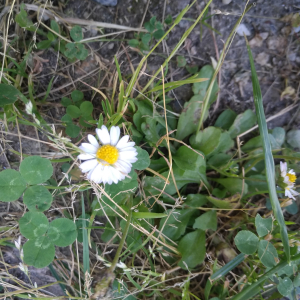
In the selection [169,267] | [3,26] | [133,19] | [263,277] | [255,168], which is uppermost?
[133,19]

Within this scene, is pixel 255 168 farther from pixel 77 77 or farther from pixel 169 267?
pixel 77 77

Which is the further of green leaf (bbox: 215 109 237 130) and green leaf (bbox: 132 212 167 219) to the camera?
green leaf (bbox: 215 109 237 130)

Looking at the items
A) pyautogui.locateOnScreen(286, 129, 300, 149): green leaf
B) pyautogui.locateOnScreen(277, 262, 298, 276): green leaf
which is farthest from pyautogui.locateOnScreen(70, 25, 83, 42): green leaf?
pyautogui.locateOnScreen(277, 262, 298, 276): green leaf

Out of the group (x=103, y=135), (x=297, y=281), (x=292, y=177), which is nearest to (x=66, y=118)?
(x=103, y=135)

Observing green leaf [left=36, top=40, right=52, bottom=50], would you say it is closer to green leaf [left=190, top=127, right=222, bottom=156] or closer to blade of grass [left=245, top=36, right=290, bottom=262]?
green leaf [left=190, top=127, right=222, bottom=156]

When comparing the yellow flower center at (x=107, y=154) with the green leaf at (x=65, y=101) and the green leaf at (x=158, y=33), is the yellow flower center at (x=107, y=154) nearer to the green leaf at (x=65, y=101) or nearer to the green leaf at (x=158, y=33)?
the green leaf at (x=65, y=101)

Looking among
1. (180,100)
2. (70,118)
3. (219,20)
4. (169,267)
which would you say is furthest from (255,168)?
(70,118)

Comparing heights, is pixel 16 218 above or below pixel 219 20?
below

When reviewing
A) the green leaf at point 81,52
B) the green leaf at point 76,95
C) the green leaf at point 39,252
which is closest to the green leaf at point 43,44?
the green leaf at point 81,52
